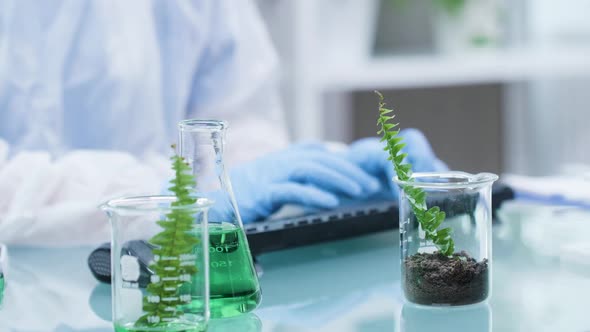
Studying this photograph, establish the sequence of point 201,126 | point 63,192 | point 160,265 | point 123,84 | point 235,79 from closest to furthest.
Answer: point 160,265 → point 201,126 → point 63,192 → point 123,84 → point 235,79

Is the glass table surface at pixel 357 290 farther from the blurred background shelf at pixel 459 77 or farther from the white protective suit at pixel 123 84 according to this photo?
the blurred background shelf at pixel 459 77

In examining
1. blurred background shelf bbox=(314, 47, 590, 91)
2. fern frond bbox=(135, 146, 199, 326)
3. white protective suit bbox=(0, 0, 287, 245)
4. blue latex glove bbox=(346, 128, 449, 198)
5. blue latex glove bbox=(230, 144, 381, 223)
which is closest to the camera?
fern frond bbox=(135, 146, 199, 326)

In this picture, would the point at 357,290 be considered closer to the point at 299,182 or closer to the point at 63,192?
the point at 299,182

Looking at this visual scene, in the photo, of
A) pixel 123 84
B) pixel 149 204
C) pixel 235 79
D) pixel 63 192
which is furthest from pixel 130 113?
pixel 149 204

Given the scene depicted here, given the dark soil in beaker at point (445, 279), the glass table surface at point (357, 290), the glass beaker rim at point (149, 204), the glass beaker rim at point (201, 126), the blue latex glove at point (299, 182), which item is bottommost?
the glass table surface at point (357, 290)

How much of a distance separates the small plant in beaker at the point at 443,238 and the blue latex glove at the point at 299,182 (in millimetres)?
291

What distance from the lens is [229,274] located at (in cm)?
79

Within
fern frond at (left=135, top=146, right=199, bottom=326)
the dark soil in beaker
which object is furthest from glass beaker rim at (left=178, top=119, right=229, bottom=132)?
the dark soil in beaker

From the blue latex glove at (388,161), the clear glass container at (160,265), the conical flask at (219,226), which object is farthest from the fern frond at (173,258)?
the blue latex glove at (388,161)

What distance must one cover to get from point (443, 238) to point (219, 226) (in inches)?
9.0

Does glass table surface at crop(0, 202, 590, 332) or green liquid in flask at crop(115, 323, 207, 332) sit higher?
green liquid in flask at crop(115, 323, 207, 332)

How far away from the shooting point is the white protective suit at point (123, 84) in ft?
5.01

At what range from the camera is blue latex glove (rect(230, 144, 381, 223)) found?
112 centimetres

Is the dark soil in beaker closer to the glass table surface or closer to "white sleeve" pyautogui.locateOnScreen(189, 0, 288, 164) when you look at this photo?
the glass table surface
